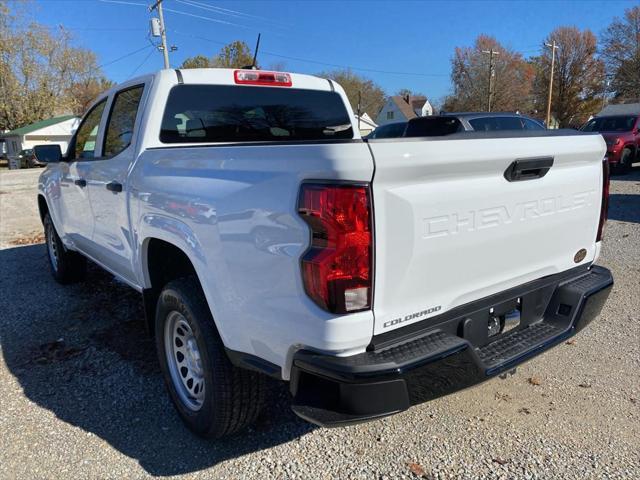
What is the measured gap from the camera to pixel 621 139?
551 inches

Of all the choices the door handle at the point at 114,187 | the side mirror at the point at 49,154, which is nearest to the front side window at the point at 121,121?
the door handle at the point at 114,187

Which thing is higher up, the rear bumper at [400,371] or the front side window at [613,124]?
the front side window at [613,124]

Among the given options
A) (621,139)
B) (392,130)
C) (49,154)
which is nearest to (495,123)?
(392,130)

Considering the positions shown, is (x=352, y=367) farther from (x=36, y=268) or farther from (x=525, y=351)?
(x=36, y=268)

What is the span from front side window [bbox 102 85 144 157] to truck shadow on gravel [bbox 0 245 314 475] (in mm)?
1576

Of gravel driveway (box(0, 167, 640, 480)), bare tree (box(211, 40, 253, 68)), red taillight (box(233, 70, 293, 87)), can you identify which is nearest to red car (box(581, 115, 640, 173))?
gravel driveway (box(0, 167, 640, 480))

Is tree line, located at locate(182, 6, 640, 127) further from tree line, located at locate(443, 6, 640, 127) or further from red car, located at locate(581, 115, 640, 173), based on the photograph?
red car, located at locate(581, 115, 640, 173)

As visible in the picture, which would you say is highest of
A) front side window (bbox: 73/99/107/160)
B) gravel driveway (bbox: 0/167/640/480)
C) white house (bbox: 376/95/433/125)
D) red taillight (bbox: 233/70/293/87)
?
white house (bbox: 376/95/433/125)

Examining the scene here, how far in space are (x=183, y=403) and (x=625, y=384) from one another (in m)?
2.80

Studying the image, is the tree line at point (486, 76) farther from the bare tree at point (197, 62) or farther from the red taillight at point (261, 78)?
the red taillight at point (261, 78)

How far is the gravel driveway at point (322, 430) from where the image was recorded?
247 centimetres

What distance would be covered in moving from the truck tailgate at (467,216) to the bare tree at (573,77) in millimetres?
63897

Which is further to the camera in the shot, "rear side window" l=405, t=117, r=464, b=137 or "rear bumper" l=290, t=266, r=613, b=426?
"rear side window" l=405, t=117, r=464, b=137

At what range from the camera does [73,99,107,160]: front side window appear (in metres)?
4.10
